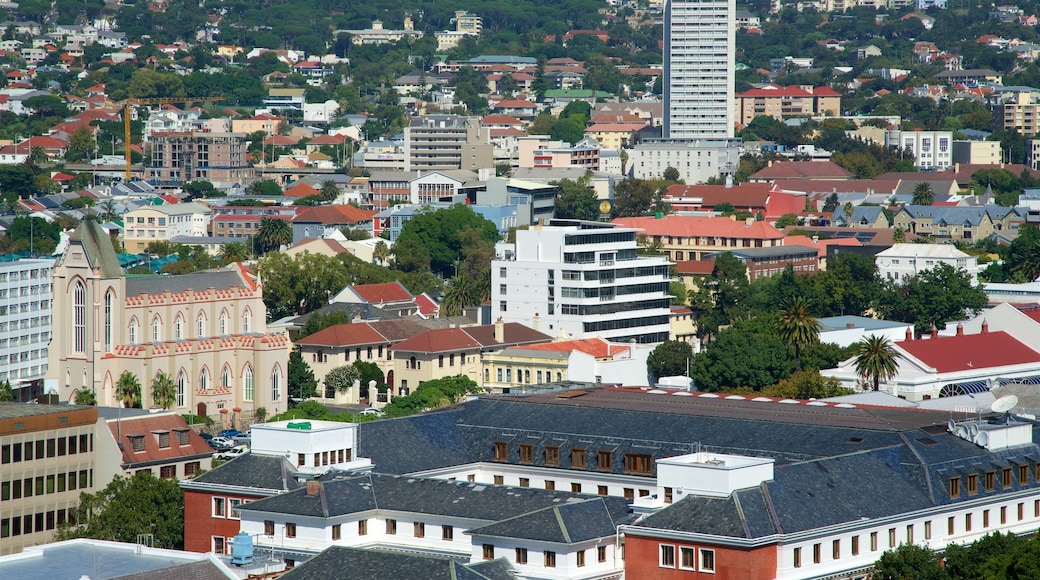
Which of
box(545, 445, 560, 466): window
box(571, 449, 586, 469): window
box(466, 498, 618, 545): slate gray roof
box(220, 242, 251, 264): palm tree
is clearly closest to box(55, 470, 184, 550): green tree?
box(545, 445, 560, 466): window

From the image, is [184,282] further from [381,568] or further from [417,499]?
[381,568]

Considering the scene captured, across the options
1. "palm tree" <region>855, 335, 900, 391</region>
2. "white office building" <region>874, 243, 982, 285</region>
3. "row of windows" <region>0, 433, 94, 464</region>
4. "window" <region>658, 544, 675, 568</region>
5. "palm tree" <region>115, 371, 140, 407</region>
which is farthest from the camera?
"white office building" <region>874, 243, 982, 285</region>

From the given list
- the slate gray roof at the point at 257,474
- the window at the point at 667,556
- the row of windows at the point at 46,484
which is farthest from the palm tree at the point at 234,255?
the window at the point at 667,556

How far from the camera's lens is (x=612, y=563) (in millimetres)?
68750

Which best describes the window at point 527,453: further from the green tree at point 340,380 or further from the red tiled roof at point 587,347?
the green tree at point 340,380

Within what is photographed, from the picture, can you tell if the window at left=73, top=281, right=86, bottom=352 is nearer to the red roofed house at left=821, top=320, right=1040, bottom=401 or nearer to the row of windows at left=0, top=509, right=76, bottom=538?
the row of windows at left=0, top=509, right=76, bottom=538

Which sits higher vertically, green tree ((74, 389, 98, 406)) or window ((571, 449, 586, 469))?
window ((571, 449, 586, 469))

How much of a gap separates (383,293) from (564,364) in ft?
113

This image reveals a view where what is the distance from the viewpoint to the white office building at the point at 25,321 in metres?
137

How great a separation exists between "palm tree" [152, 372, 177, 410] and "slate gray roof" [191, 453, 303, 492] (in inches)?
1604

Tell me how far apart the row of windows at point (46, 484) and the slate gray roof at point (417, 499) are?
50.6 ft

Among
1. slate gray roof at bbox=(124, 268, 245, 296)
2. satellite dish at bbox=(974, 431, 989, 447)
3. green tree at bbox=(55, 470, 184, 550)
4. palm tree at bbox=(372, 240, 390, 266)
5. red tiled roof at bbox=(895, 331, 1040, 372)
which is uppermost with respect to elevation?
slate gray roof at bbox=(124, 268, 245, 296)

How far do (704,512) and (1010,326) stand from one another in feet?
228

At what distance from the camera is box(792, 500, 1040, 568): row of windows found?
6862cm
